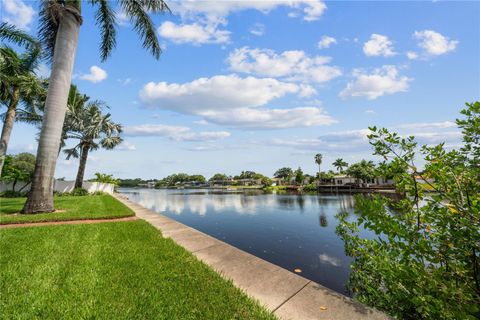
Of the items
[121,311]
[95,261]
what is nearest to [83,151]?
[95,261]

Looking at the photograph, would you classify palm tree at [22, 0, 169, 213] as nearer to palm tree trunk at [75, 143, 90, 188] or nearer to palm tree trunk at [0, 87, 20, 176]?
palm tree trunk at [0, 87, 20, 176]

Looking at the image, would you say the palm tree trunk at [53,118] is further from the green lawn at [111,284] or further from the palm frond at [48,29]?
the green lawn at [111,284]

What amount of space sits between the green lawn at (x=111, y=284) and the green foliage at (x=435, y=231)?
178 cm

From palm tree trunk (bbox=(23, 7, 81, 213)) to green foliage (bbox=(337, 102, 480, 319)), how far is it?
12.8m

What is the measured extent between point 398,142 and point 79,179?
32.3 metres

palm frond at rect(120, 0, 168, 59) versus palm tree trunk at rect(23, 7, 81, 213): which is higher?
palm frond at rect(120, 0, 168, 59)

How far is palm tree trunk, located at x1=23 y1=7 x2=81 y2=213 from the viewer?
10.2 metres

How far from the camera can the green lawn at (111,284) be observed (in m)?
2.95

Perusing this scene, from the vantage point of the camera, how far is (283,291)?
3758 millimetres

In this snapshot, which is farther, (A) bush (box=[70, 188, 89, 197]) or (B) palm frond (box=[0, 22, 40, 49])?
(A) bush (box=[70, 188, 89, 197])

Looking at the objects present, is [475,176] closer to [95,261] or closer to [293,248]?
[95,261]

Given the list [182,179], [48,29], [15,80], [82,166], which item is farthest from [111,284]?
[182,179]

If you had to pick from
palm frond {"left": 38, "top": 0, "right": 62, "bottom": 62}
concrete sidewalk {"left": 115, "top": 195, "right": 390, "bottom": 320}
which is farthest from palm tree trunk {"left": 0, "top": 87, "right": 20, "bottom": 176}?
concrete sidewalk {"left": 115, "top": 195, "right": 390, "bottom": 320}

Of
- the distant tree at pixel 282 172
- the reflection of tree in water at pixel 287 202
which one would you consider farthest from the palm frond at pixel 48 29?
the distant tree at pixel 282 172
